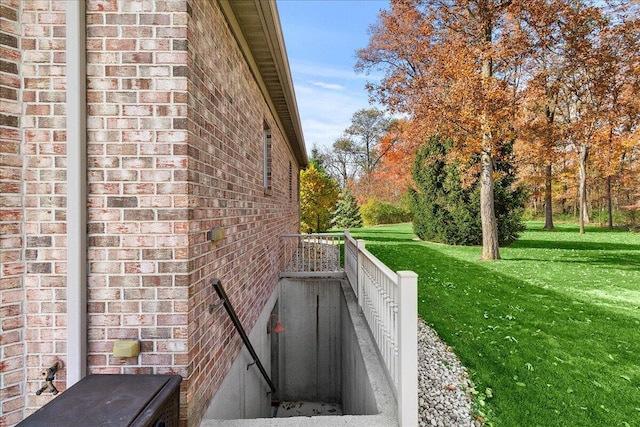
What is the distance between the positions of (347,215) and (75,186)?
27.7m

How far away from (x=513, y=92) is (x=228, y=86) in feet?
31.4

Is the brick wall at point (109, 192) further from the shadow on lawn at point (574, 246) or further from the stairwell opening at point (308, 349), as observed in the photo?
the shadow on lawn at point (574, 246)

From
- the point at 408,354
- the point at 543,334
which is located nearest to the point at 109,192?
the point at 408,354

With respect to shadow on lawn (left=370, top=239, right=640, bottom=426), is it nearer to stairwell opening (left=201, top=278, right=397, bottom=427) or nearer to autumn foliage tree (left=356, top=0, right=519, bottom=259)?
stairwell opening (left=201, top=278, right=397, bottom=427)

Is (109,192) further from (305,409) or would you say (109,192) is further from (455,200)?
(455,200)

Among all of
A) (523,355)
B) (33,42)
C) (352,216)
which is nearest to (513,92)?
(523,355)

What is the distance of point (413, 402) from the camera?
2254mm

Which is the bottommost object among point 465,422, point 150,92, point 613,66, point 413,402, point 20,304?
point 465,422

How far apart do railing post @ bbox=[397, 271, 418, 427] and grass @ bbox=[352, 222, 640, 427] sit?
1222mm

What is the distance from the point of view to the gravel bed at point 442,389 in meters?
2.93

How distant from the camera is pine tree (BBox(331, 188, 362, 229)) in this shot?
29.2 metres

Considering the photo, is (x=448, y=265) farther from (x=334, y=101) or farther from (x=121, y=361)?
(x=334, y=101)

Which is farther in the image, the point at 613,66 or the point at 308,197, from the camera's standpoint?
the point at 308,197

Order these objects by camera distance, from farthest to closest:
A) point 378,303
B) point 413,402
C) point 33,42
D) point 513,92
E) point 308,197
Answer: point 308,197
point 513,92
point 378,303
point 413,402
point 33,42
